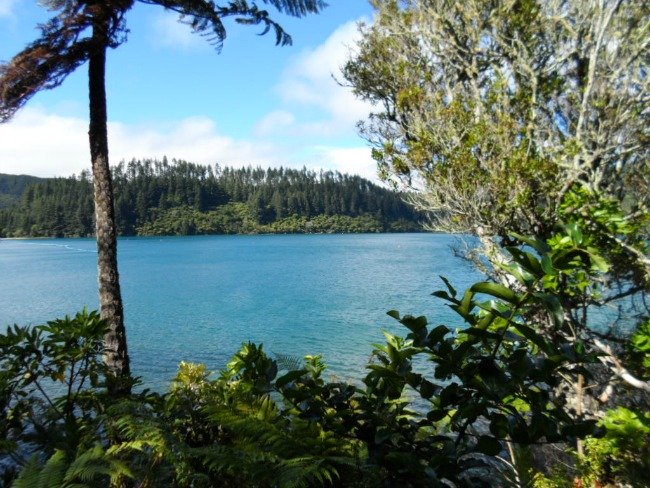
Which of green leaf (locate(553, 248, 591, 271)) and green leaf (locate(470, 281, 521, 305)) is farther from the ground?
green leaf (locate(553, 248, 591, 271))

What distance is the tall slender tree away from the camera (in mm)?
5520

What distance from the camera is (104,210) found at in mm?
5906

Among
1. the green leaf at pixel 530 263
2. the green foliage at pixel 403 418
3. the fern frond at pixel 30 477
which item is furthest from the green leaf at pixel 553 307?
the fern frond at pixel 30 477

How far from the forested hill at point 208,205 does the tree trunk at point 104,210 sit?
130329 mm

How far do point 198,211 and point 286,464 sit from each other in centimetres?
15460

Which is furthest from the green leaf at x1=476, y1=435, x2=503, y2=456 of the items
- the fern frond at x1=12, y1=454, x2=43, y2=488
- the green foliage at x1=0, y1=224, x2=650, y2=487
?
the fern frond at x1=12, y1=454, x2=43, y2=488

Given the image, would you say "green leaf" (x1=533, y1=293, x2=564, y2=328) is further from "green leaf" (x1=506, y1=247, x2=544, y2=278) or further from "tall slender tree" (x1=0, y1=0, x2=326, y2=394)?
"tall slender tree" (x1=0, y1=0, x2=326, y2=394)

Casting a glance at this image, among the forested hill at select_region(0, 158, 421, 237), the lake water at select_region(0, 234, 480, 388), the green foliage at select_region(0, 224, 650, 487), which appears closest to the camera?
the green foliage at select_region(0, 224, 650, 487)

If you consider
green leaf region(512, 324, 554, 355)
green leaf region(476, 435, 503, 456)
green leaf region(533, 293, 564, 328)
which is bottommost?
green leaf region(476, 435, 503, 456)

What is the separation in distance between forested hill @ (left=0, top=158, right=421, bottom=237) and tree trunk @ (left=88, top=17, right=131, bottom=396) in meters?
130

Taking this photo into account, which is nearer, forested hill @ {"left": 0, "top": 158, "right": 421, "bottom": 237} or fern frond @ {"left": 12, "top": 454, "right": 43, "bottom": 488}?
fern frond @ {"left": 12, "top": 454, "right": 43, "bottom": 488}

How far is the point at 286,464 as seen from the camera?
1.85 m

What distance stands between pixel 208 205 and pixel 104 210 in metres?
155

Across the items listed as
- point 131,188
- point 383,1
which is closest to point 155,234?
point 131,188
